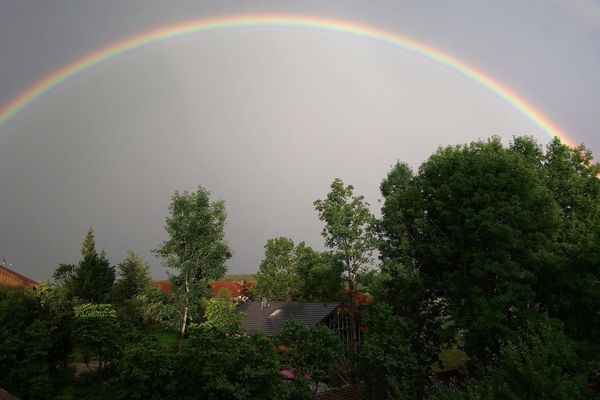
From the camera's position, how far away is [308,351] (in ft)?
54.5

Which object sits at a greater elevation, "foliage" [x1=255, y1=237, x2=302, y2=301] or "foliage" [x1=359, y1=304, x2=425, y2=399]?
"foliage" [x1=255, y1=237, x2=302, y2=301]

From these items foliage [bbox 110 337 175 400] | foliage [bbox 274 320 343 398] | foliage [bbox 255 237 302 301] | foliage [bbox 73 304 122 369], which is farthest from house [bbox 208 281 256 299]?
foliage [bbox 110 337 175 400]

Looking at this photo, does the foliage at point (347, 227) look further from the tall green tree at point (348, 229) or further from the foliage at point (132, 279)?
the foliage at point (132, 279)

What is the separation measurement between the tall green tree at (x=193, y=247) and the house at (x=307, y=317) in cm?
617

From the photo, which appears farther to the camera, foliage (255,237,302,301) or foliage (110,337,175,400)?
foliage (255,237,302,301)

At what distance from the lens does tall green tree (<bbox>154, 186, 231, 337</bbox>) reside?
45.5m

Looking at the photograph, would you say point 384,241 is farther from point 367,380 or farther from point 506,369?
point 506,369

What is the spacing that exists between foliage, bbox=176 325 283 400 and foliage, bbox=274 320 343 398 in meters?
3.32

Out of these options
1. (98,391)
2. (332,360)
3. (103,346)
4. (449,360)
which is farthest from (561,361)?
(449,360)

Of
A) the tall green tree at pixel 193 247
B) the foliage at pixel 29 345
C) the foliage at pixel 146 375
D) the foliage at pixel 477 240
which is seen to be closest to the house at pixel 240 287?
the tall green tree at pixel 193 247

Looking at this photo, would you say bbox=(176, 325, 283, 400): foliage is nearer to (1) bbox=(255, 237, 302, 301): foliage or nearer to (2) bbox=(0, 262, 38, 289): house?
(2) bbox=(0, 262, 38, 289): house

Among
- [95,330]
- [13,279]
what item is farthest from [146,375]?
[13,279]

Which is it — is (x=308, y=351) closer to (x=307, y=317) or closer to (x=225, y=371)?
(x=225, y=371)

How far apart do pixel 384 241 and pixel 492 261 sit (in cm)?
1088
